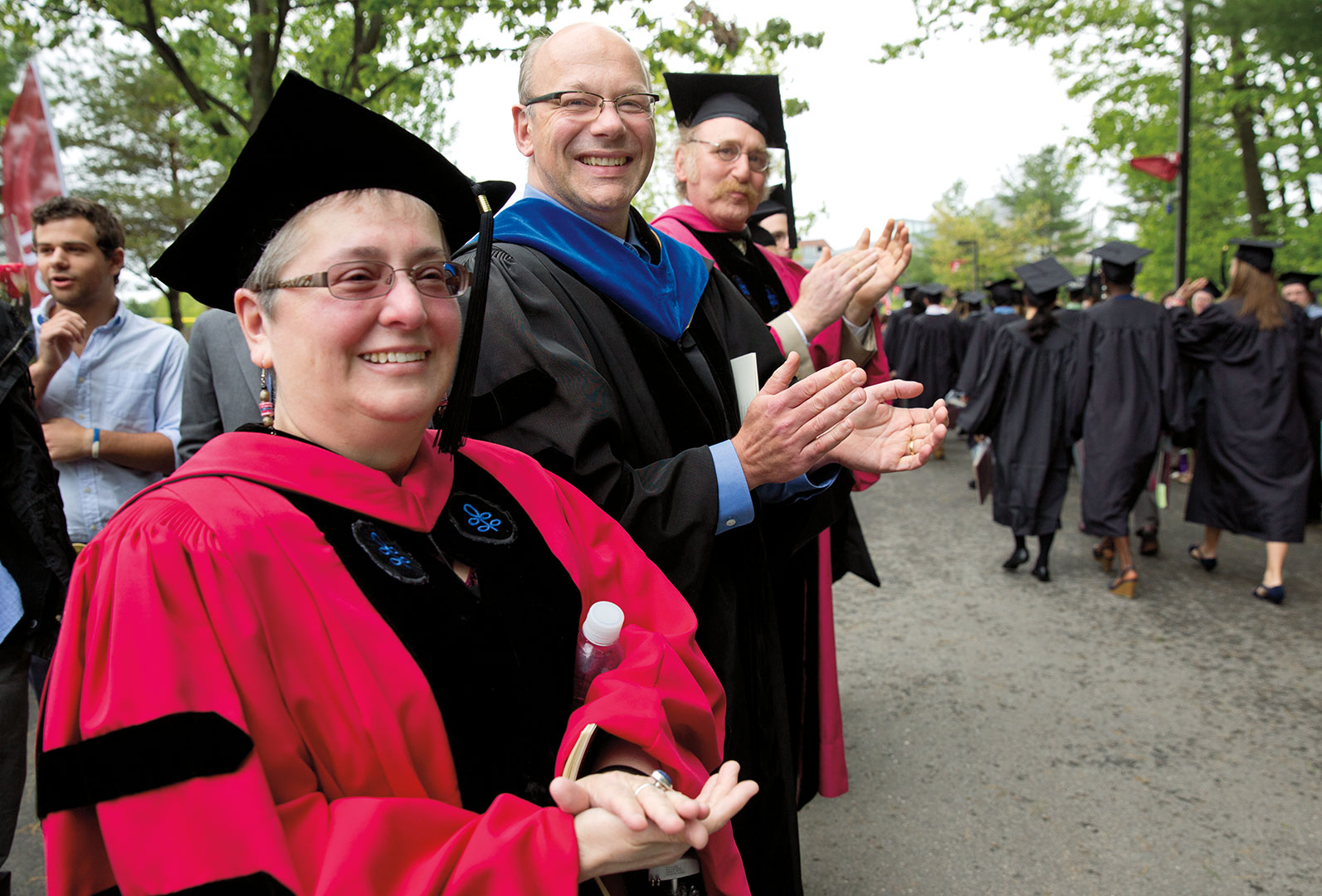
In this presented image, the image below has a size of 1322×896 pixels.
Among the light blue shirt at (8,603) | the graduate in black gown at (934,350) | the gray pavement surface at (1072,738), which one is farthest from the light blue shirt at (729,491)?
the graduate in black gown at (934,350)

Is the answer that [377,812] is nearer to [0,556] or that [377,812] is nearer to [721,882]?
[721,882]

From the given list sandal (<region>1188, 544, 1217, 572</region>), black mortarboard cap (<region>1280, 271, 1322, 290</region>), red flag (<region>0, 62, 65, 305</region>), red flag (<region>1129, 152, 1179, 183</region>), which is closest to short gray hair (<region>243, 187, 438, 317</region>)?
red flag (<region>0, 62, 65, 305</region>)

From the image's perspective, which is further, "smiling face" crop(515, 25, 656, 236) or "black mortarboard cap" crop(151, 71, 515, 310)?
"smiling face" crop(515, 25, 656, 236)

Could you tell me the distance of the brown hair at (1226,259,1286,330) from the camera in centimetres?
640

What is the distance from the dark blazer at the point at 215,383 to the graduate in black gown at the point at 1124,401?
5512mm

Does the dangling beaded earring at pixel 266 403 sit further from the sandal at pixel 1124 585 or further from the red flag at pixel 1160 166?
the red flag at pixel 1160 166

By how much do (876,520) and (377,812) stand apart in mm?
7945

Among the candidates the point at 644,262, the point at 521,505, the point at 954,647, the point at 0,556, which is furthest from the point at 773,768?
the point at 954,647

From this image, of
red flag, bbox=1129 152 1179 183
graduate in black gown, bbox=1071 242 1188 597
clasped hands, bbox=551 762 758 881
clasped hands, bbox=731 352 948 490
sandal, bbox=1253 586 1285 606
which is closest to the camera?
clasped hands, bbox=551 762 758 881

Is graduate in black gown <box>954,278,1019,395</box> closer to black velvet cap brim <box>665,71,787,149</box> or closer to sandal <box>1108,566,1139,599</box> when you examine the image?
sandal <box>1108,566,1139,599</box>

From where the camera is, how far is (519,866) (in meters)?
1.02

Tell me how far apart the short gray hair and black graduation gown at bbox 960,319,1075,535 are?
6.15 m

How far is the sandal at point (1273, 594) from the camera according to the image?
230 inches

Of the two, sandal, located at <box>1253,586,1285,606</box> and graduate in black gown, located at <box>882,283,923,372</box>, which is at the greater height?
graduate in black gown, located at <box>882,283,923,372</box>
